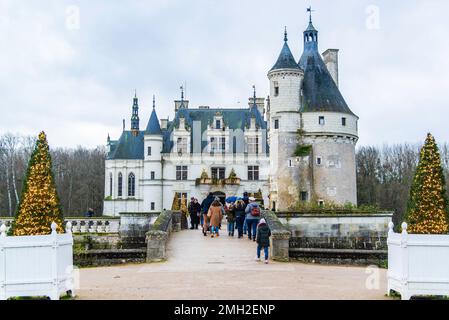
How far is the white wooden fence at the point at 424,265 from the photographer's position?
10.5m

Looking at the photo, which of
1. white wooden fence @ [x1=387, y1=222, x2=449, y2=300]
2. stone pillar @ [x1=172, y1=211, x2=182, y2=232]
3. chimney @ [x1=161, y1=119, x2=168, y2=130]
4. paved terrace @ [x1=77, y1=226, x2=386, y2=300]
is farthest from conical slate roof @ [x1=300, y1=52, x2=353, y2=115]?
white wooden fence @ [x1=387, y1=222, x2=449, y2=300]

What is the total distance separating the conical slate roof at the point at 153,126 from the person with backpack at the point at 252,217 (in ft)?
112

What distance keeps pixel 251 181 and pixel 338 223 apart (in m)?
24.3

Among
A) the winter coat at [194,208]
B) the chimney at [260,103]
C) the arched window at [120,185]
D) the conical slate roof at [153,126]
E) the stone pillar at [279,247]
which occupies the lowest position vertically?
the stone pillar at [279,247]

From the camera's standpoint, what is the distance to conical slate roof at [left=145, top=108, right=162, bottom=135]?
55875 millimetres

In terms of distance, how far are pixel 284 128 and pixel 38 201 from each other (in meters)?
27.8

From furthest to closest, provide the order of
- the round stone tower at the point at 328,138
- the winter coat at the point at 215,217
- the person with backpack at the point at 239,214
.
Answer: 1. the round stone tower at the point at 328,138
2. the winter coat at the point at 215,217
3. the person with backpack at the point at 239,214

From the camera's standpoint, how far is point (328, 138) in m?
43.2

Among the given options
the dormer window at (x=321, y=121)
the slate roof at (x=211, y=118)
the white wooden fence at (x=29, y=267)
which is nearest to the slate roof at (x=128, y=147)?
the slate roof at (x=211, y=118)

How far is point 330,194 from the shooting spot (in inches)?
1684

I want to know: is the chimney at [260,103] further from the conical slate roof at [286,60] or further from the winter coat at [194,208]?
the winter coat at [194,208]

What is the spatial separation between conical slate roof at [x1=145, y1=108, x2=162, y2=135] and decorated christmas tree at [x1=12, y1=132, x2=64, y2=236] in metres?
38.7

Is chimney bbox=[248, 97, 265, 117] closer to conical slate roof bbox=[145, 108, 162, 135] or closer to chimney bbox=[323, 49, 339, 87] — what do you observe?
conical slate roof bbox=[145, 108, 162, 135]
